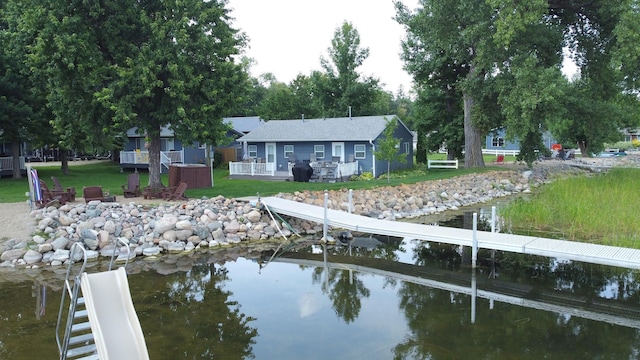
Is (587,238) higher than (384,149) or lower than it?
lower

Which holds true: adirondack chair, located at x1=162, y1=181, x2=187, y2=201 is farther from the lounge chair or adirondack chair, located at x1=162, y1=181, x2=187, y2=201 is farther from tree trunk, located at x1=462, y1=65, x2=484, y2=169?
tree trunk, located at x1=462, y1=65, x2=484, y2=169

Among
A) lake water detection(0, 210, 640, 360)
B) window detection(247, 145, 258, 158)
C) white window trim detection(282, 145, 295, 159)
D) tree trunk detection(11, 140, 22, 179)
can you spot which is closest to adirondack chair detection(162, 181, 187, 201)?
lake water detection(0, 210, 640, 360)

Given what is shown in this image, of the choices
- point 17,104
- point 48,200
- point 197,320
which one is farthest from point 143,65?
point 17,104

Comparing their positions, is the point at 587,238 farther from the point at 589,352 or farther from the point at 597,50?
the point at 597,50

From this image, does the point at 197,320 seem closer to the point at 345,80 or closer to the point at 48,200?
the point at 48,200

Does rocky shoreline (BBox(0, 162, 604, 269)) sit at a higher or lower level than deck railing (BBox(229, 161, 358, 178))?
lower

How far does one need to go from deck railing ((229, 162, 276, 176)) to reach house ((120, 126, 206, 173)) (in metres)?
5.01

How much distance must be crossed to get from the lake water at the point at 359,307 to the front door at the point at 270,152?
54.5 feet

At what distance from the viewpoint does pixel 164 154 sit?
101 feet

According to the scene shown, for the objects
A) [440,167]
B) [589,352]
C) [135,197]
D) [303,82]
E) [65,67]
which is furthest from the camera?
[303,82]

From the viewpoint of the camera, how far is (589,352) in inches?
259

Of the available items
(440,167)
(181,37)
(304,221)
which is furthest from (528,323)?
(440,167)

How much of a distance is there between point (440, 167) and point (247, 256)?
21.9 meters

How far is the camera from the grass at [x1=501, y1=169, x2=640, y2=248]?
1200cm
